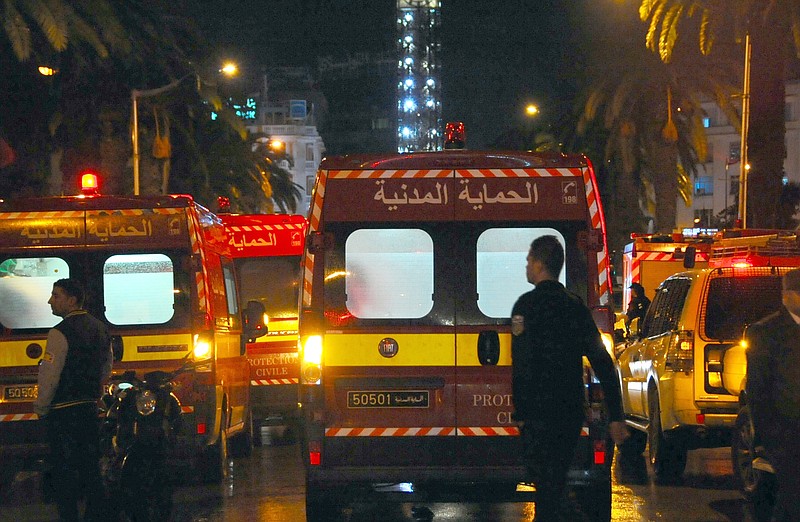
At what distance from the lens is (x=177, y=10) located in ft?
97.2

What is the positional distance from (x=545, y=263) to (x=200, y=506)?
16.7 feet

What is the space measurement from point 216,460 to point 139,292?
186cm

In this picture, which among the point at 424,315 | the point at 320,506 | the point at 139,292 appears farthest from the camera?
the point at 139,292

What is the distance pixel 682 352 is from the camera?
10859 mm

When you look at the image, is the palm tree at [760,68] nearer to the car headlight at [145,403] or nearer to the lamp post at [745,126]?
the lamp post at [745,126]

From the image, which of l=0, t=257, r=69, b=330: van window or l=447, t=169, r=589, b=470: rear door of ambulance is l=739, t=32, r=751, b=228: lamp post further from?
l=447, t=169, r=589, b=470: rear door of ambulance

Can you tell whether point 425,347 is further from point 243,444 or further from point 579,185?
point 243,444

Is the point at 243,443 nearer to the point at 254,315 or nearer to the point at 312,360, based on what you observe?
the point at 254,315

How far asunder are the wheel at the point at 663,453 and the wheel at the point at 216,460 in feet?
13.3

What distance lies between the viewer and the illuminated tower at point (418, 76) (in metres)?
143

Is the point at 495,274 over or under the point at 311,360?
over

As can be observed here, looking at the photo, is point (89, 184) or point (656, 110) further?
point (656, 110)

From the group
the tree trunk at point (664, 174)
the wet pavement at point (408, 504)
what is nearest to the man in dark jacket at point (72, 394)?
the wet pavement at point (408, 504)

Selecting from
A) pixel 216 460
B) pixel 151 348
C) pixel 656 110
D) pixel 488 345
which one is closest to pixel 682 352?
pixel 488 345
